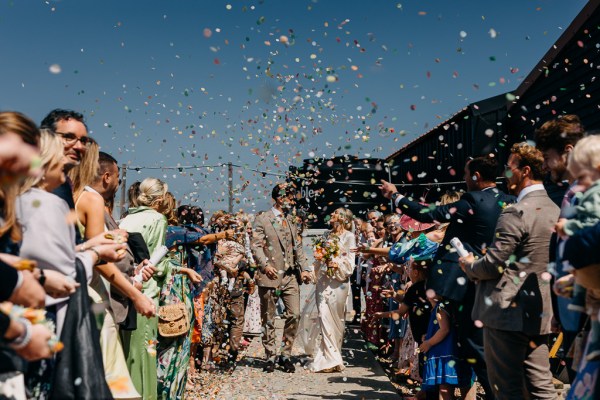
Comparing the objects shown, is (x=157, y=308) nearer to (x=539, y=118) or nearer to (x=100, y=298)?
(x=100, y=298)

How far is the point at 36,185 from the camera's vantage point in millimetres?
2756

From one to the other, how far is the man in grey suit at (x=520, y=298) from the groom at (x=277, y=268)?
4.68 meters

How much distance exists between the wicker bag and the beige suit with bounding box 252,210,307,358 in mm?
3331

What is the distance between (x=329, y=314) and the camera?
869cm

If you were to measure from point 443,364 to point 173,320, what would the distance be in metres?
2.28

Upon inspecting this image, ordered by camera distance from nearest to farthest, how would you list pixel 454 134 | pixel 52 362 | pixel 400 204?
pixel 52 362 < pixel 400 204 < pixel 454 134

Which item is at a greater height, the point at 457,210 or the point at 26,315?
the point at 457,210

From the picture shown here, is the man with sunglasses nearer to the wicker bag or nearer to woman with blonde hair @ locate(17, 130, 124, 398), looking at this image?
woman with blonde hair @ locate(17, 130, 124, 398)

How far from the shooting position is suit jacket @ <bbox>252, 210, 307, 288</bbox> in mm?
8742

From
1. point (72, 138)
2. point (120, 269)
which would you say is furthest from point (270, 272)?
point (72, 138)

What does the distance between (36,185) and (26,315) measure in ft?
2.36

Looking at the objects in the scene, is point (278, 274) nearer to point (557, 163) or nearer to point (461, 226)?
point (461, 226)

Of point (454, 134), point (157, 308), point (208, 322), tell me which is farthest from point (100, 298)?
point (454, 134)

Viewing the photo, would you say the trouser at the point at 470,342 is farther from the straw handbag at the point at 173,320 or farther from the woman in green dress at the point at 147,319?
the woman in green dress at the point at 147,319
